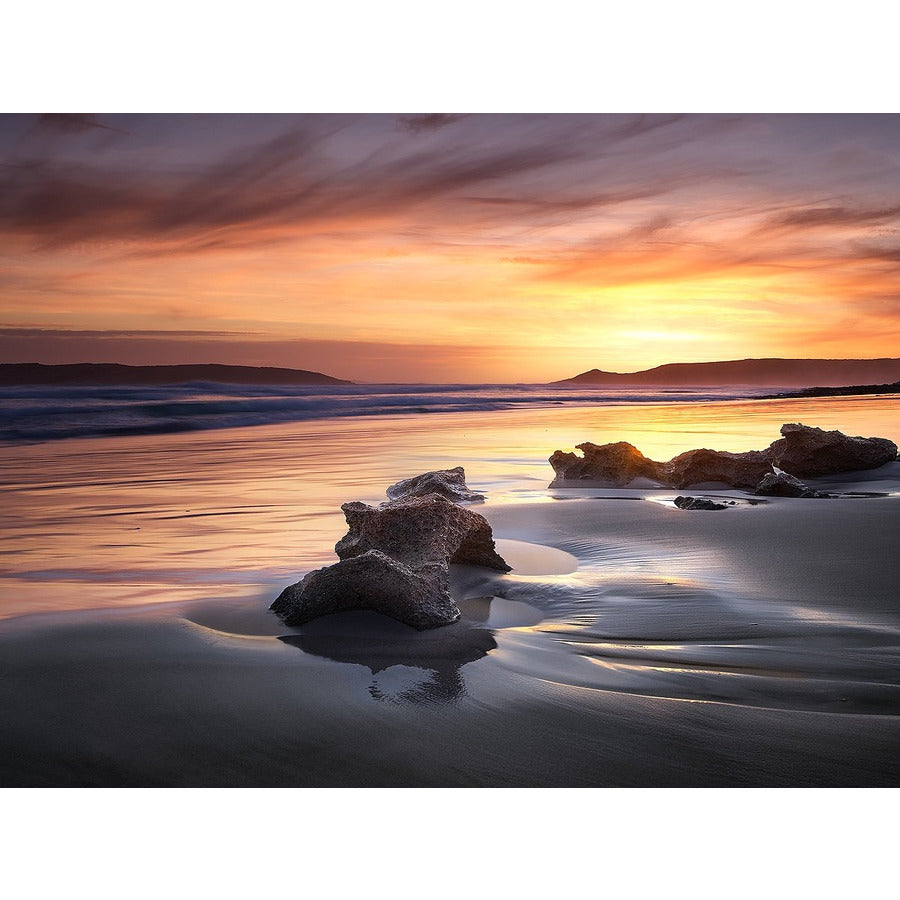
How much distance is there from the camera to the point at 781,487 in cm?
529

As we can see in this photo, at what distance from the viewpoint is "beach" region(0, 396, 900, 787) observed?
6.79 feet

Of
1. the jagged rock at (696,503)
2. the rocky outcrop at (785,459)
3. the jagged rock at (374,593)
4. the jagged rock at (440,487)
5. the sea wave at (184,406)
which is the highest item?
the sea wave at (184,406)

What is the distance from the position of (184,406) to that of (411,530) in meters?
9.21

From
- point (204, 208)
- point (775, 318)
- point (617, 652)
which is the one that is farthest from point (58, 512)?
point (775, 318)

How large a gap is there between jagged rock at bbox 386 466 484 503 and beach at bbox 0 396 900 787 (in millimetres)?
486

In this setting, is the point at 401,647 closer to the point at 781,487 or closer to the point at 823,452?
the point at 781,487

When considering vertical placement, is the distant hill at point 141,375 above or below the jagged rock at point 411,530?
above

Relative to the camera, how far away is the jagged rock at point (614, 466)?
5.96 meters

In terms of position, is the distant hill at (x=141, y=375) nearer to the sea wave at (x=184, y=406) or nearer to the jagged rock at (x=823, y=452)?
the sea wave at (x=184, y=406)

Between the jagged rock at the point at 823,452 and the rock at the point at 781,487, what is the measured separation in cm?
63

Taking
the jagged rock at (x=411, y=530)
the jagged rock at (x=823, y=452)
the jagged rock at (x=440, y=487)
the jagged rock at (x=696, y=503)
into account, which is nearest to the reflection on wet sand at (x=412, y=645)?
the jagged rock at (x=411, y=530)

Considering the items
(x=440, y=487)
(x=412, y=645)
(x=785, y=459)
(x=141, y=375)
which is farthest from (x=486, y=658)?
(x=141, y=375)

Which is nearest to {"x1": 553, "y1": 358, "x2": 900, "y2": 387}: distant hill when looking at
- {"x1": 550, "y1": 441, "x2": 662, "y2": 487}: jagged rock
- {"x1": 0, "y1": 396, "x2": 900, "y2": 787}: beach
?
{"x1": 550, "y1": 441, "x2": 662, "y2": 487}: jagged rock

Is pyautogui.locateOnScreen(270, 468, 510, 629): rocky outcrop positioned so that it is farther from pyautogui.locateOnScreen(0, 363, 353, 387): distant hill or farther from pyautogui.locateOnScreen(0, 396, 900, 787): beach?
pyautogui.locateOnScreen(0, 363, 353, 387): distant hill
